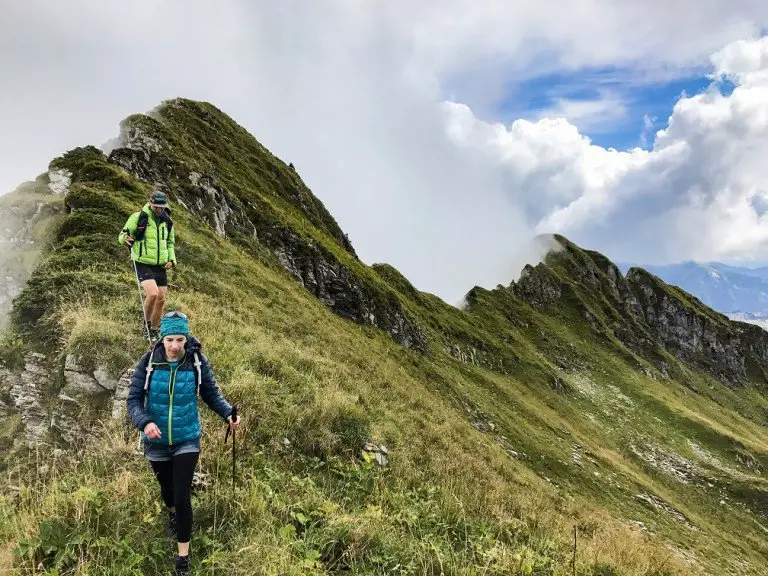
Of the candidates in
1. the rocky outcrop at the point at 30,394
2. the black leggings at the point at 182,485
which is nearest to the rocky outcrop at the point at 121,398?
the rocky outcrop at the point at 30,394

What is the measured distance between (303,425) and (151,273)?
5.52 m

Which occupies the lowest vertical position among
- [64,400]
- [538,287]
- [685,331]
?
[64,400]

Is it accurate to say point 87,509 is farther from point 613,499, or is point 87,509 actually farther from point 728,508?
point 728,508

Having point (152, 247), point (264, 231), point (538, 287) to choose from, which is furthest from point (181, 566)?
point (538, 287)

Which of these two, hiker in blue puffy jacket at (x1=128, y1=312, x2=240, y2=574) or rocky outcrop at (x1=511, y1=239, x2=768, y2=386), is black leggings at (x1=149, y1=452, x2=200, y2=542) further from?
rocky outcrop at (x1=511, y1=239, x2=768, y2=386)

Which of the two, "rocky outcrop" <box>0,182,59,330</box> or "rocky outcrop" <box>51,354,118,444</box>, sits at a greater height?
"rocky outcrop" <box>0,182,59,330</box>

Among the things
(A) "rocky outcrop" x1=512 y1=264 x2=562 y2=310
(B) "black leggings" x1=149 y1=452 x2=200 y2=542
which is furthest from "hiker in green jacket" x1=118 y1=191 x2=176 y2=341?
(A) "rocky outcrop" x1=512 y1=264 x2=562 y2=310

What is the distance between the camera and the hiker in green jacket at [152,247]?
10500 mm

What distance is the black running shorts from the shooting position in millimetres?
10812

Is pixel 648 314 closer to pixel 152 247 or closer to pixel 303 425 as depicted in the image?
pixel 303 425

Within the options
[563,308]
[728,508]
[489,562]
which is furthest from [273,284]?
[563,308]

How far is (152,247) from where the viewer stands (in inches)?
425

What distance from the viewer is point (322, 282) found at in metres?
36.2

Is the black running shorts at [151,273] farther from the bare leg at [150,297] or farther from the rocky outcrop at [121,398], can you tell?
the rocky outcrop at [121,398]
